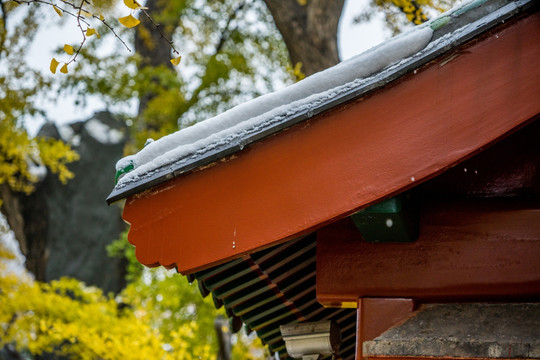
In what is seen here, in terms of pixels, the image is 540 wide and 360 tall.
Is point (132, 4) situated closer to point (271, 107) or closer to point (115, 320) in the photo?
point (271, 107)

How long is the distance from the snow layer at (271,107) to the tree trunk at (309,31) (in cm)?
465

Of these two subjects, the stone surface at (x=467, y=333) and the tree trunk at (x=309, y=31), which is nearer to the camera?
the stone surface at (x=467, y=333)

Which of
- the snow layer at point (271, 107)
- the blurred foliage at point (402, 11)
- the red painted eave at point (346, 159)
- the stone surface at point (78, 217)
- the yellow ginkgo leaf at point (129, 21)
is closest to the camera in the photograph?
the red painted eave at point (346, 159)

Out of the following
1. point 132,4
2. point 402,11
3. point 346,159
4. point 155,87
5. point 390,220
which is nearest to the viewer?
point 346,159

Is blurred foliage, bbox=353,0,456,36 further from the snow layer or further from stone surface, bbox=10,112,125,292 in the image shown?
stone surface, bbox=10,112,125,292

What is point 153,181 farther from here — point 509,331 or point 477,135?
point 509,331

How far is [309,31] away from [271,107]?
195 inches

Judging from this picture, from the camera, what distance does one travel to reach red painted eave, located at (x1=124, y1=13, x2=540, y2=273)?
1.87 metres

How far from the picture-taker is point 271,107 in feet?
6.81

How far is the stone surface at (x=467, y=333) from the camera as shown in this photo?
6.19 feet

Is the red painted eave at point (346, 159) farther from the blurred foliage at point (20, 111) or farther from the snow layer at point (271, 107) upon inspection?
the blurred foliage at point (20, 111)

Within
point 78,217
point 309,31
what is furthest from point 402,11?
point 78,217

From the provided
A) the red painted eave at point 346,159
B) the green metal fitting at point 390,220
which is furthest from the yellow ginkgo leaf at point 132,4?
the green metal fitting at point 390,220

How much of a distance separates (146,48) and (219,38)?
2225 mm
